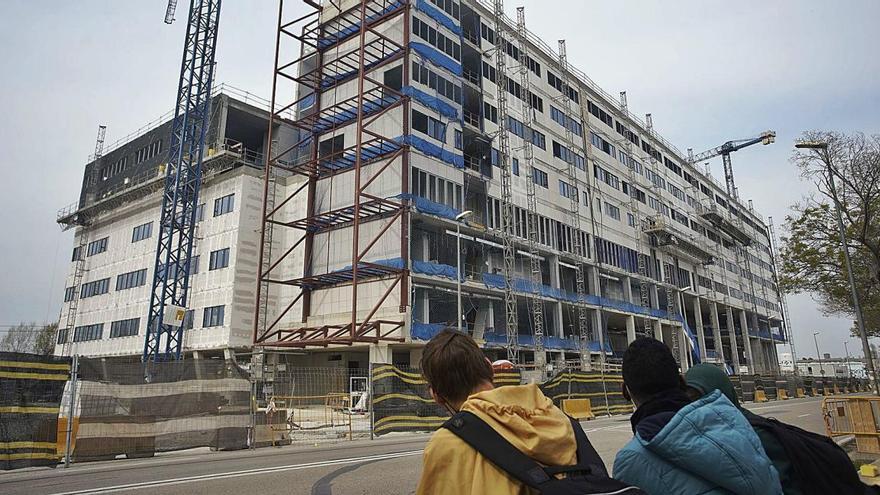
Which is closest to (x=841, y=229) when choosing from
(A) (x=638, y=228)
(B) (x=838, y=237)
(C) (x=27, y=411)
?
(B) (x=838, y=237)

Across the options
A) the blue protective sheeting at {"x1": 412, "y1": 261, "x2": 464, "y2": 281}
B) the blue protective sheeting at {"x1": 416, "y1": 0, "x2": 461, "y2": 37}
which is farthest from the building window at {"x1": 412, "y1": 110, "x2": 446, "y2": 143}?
the blue protective sheeting at {"x1": 412, "y1": 261, "x2": 464, "y2": 281}

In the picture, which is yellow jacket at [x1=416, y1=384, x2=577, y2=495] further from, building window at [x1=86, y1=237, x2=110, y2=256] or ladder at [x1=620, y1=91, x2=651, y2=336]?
building window at [x1=86, y1=237, x2=110, y2=256]

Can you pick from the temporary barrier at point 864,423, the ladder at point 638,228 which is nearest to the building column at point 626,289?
the ladder at point 638,228

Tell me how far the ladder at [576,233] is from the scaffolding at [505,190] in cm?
778

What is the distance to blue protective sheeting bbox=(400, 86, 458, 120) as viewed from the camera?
34.6 meters

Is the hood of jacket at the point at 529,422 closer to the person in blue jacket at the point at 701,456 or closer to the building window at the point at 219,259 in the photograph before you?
the person in blue jacket at the point at 701,456

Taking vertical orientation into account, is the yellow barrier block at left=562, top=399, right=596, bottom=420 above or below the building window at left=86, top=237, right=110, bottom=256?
below

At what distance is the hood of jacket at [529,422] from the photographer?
1.83m

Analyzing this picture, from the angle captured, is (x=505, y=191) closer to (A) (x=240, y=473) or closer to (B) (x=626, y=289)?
(B) (x=626, y=289)

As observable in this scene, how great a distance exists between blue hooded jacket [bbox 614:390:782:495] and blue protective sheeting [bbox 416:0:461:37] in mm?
38477

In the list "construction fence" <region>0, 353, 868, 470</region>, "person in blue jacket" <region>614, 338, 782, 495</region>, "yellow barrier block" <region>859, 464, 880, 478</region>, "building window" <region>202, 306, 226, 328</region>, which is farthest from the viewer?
"building window" <region>202, 306, 226, 328</region>

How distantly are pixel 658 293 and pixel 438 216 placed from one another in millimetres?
33160

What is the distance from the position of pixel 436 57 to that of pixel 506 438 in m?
37.5

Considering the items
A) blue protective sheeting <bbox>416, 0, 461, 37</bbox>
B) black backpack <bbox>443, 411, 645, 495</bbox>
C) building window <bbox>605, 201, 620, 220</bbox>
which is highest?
blue protective sheeting <bbox>416, 0, 461, 37</bbox>
